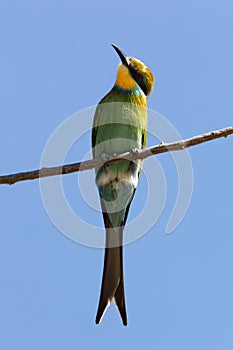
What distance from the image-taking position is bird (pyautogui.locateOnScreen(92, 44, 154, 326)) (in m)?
3.95

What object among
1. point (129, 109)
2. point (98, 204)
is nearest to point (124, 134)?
point (129, 109)

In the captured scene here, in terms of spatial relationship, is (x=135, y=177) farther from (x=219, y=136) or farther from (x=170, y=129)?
(x=219, y=136)

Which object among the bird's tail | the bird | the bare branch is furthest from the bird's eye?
the bare branch

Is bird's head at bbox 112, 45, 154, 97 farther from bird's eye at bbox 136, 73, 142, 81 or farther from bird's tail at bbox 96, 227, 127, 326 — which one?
bird's tail at bbox 96, 227, 127, 326

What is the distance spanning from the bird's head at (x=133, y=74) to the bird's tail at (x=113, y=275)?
101 centimetres

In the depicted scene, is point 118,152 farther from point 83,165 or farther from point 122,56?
point 83,165

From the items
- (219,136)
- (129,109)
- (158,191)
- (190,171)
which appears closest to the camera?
(219,136)

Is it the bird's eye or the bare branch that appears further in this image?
the bird's eye

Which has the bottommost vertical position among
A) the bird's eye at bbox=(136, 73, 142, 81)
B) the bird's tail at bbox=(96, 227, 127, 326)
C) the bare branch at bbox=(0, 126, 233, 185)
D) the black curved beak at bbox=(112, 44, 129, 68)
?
the bird's tail at bbox=(96, 227, 127, 326)

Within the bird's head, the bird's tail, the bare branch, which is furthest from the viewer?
the bird's head

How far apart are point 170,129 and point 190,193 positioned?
0.39 m

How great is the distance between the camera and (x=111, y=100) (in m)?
4.32

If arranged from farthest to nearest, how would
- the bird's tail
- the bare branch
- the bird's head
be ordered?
the bird's head < the bird's tail < the bare branch

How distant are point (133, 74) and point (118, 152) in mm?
677
